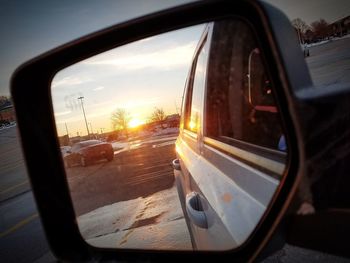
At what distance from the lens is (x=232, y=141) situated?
1.77 metres

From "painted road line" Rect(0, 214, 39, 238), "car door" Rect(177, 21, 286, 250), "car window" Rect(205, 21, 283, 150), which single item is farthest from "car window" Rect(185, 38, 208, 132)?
"painted road line" Rect(0, 214, 39, 238)

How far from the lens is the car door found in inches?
46.5

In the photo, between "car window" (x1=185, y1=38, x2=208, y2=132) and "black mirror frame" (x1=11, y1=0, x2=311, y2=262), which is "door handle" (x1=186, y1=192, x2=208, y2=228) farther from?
"car window" (x1=185, y1=38, x2=208, y2=132)

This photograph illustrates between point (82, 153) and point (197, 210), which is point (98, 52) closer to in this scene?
point (197, 210)

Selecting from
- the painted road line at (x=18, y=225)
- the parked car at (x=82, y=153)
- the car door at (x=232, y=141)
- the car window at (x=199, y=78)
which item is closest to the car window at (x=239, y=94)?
the car door at (x=232, y=141)

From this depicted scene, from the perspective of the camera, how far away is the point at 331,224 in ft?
2.77

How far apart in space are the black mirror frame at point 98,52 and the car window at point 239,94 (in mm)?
217

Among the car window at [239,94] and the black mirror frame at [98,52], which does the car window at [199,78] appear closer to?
the car window at [239,94]

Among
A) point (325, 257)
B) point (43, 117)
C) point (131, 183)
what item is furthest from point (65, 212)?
point (131, 183)

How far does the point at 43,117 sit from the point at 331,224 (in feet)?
4.69

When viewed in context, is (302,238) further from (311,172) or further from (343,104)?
(343,104)

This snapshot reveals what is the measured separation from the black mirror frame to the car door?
0.10 m

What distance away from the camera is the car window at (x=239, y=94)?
1377mm

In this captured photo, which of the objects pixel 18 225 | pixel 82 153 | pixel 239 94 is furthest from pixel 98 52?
pixel 18 225
